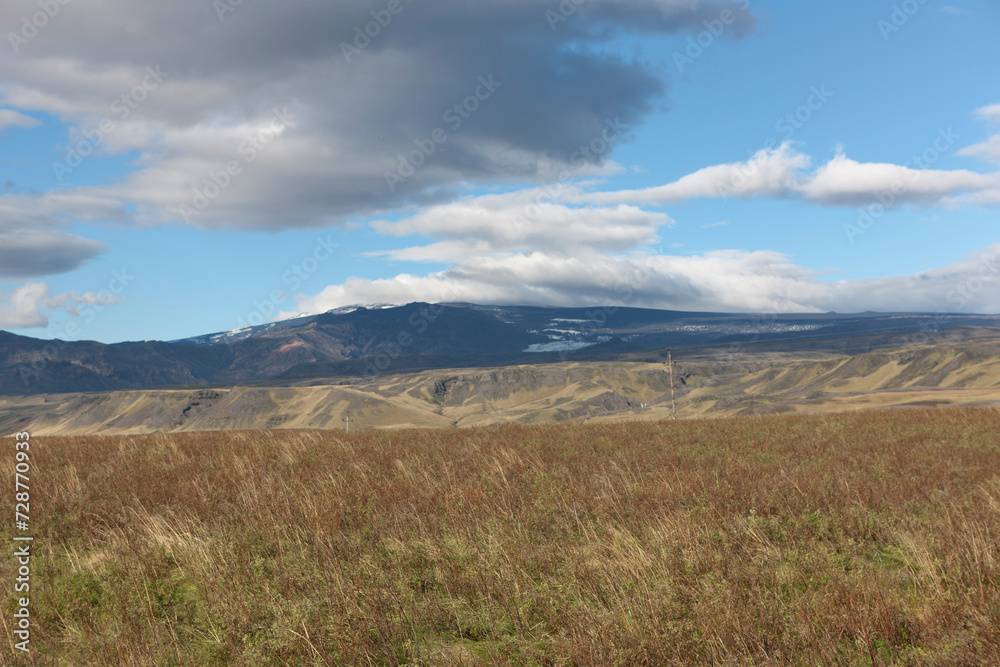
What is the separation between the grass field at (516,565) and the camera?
442 centimetres

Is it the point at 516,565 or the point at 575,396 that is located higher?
the point at 516,565

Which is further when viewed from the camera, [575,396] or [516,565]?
[575,396]

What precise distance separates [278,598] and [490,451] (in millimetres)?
8696

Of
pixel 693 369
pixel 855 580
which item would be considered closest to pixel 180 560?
pixel 855 580

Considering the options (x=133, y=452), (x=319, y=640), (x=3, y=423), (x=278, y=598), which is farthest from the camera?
(x=3, y=423)

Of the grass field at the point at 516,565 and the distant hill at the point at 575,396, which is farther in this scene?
the distant hill at the point at 575,396

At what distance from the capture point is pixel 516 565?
18.9 ft

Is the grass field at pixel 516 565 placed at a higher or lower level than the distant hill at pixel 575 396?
higher

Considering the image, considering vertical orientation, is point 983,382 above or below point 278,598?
below

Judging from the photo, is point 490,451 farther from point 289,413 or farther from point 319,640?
point 289,413

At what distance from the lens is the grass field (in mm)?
4422

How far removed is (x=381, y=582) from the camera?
18.4 ft

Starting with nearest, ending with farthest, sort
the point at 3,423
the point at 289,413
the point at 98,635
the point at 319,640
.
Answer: the point at 319,640 → the point at 98,635 → the point at 289,413 → the point at 3,423

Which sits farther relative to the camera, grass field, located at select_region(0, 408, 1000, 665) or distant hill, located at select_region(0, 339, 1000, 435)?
distant hill, located at select_region(0, 339, 1000, 435)
